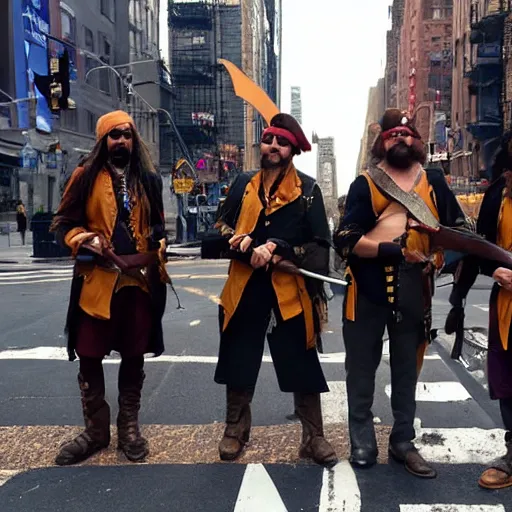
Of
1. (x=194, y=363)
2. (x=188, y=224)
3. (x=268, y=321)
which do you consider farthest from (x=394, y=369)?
(x=188, y=224)

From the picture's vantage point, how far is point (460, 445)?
14.5 ft

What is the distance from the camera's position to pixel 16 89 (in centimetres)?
3709

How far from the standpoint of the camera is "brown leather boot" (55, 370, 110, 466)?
412cm

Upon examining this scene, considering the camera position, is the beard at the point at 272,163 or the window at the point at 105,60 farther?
the window at the point at 105,60

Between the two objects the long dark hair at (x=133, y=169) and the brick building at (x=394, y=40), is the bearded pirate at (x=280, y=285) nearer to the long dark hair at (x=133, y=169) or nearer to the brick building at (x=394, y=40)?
the long dark hair at (x=133, y=169)

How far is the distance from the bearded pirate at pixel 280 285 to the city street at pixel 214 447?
0.29 meters

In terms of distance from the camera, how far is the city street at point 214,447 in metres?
3.63

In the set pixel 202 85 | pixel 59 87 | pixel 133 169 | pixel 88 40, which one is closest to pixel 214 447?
pixel 133 169

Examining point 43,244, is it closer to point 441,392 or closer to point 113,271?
point 441,392

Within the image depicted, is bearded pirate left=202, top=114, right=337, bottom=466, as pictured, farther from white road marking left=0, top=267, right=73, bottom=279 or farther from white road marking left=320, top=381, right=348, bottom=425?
white road marking left=0, top=267, right=73, bottom=279

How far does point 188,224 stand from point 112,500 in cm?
2826

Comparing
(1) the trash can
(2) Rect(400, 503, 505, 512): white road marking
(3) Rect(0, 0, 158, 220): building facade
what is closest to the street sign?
(3) Rect(0, 0, 158, 220): building facade

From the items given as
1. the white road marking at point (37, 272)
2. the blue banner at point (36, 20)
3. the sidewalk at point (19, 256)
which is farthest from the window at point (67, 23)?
the white road marking at point (37, 272)

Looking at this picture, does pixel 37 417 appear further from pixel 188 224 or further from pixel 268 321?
pixel 188 224
